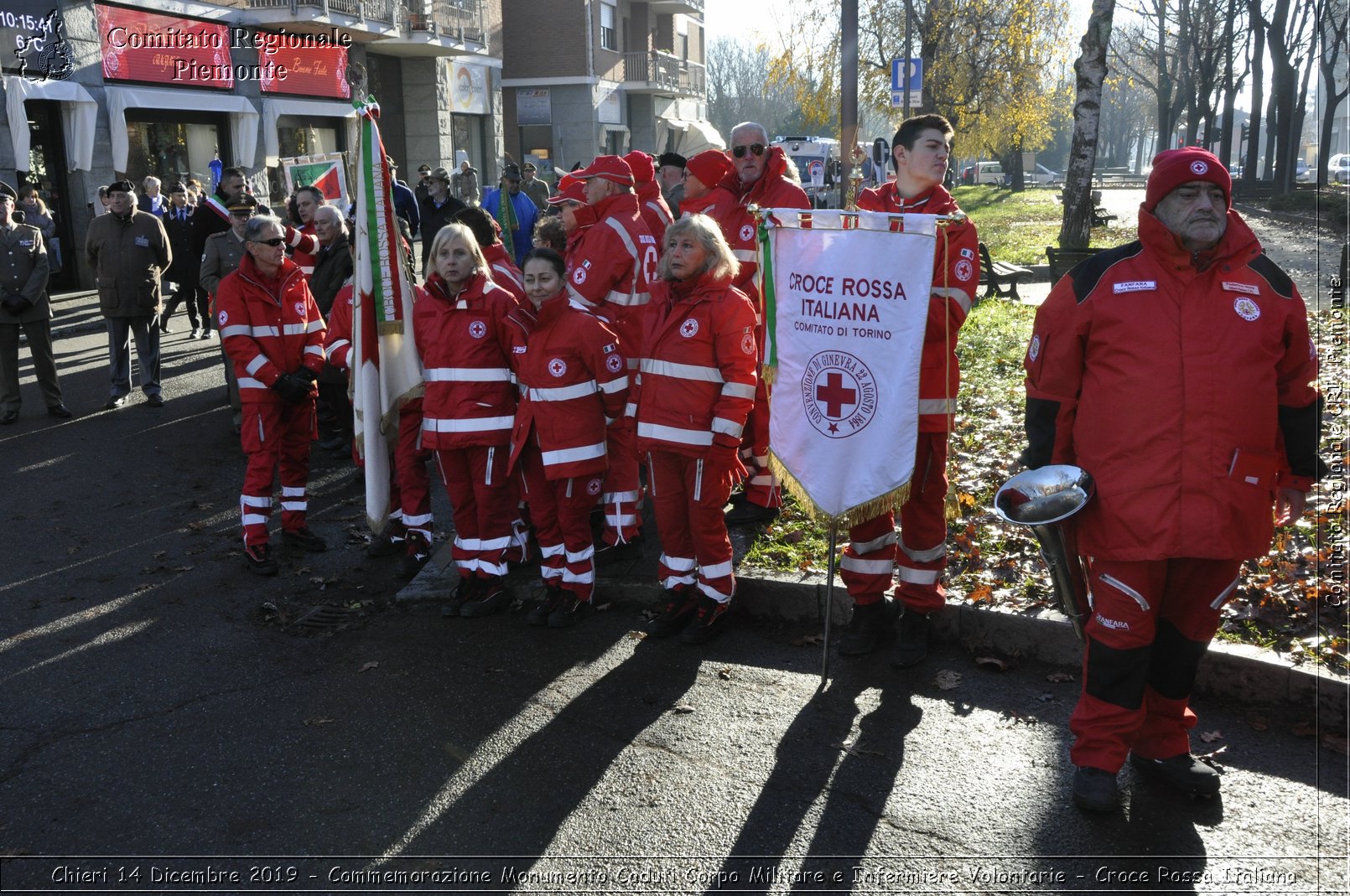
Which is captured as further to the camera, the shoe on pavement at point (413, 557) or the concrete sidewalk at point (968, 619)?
the shoe on pavement at point (413, 557)

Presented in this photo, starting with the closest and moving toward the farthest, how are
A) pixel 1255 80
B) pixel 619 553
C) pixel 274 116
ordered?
pixel 619 553
pixel 274 116
pixel 1255 80

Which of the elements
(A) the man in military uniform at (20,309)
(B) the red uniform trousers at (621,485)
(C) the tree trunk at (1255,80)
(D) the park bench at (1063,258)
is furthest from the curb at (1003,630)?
(C) the tree trunk at (1255,80)

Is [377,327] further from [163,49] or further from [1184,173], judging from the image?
[163,49]

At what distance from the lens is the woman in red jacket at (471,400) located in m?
5.86

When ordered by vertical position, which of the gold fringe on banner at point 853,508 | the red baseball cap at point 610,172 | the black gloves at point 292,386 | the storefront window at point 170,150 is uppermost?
the storefront window at point 170,150

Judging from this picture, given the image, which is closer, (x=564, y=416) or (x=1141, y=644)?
(x=1141, y=644)

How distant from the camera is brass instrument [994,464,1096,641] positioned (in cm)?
373

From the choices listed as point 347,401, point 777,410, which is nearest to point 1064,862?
point 777,410

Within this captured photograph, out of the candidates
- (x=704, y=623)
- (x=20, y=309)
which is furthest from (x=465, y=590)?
(x=20, y=309)

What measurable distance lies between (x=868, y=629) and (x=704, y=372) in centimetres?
144

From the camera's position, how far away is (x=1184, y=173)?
3.57 metres

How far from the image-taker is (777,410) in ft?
16.4

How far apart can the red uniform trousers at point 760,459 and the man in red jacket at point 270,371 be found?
2727 millimetres

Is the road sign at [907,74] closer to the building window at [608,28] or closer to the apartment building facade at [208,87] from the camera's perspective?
the apartment building facade at [208,87]
